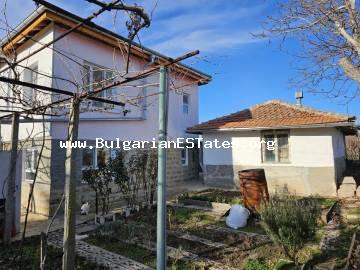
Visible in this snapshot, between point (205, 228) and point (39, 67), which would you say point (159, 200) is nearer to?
point (205, 228)

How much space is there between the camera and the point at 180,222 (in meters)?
8.91

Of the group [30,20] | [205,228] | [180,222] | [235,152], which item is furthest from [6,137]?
[235,152]

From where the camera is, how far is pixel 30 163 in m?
11.4

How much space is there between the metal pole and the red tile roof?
36.1 feet

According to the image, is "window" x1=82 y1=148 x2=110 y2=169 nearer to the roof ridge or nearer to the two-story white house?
the two-story white house

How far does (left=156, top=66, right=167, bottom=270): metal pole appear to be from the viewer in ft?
12.7

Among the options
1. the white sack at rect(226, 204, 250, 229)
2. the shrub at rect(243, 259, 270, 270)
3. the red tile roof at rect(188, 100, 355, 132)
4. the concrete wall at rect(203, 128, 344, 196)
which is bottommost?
the shrub at rect(243, 259, 270, 270)

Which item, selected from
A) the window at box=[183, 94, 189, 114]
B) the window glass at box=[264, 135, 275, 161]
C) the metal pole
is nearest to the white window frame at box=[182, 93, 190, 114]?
the window at box=[183, 94, 189, 114]

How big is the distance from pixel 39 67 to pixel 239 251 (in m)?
9.34

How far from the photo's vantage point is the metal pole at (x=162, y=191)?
3885mm

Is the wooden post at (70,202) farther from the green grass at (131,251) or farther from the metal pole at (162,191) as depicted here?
the green grass at (131,251)

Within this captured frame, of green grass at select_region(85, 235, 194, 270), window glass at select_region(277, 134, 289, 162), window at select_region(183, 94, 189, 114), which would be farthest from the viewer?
window at select_region(183, 94, 189, 114)

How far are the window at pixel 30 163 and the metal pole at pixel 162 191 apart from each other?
28.4ft

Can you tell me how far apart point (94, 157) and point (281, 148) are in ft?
29.1
